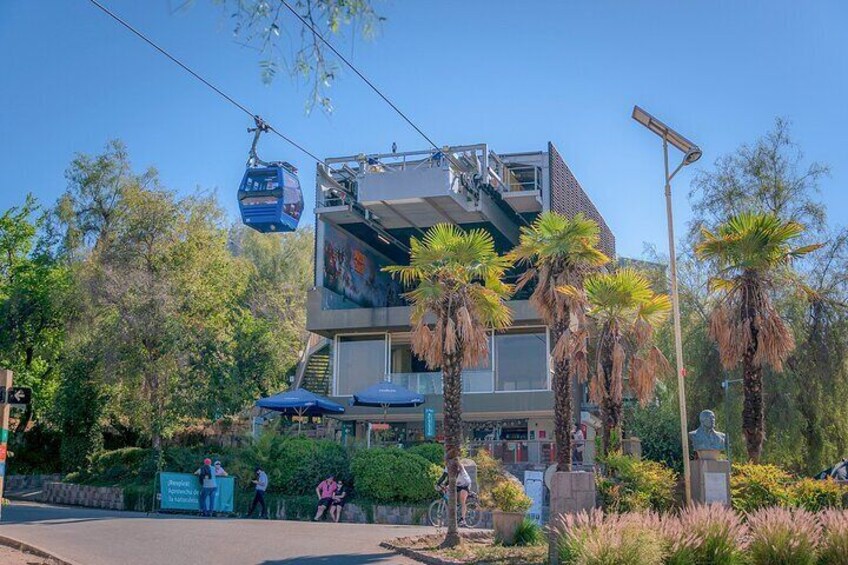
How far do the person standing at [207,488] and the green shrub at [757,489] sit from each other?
545 inches

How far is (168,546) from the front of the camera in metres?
17.8

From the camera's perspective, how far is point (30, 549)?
1714 cm

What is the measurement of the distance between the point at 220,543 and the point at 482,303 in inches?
303

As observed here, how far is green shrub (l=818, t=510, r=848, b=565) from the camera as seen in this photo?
44.1ft

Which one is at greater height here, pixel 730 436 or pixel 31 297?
pixel 31 297

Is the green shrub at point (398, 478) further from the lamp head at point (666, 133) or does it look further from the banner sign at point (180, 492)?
the lamp head at point (666, 133)

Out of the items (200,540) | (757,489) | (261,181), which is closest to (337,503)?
(200,540)

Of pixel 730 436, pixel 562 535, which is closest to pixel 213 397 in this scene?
pixel 730 436

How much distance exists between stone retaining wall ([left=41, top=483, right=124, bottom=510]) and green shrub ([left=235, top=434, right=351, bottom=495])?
449 cm

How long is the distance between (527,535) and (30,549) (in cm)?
920

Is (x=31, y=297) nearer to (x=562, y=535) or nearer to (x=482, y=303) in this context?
(x=482, y=303)

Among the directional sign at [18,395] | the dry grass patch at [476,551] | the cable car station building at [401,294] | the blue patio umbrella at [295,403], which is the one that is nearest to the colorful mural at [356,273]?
the cable car station building at [401,294]

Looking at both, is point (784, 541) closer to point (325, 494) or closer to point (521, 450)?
point (325, 494)

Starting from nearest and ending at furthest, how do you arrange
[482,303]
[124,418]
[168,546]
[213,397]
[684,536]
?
1. [684,536]
2. [168,546]
3. [482,303]
4. [213,397]
5. [124,418]
